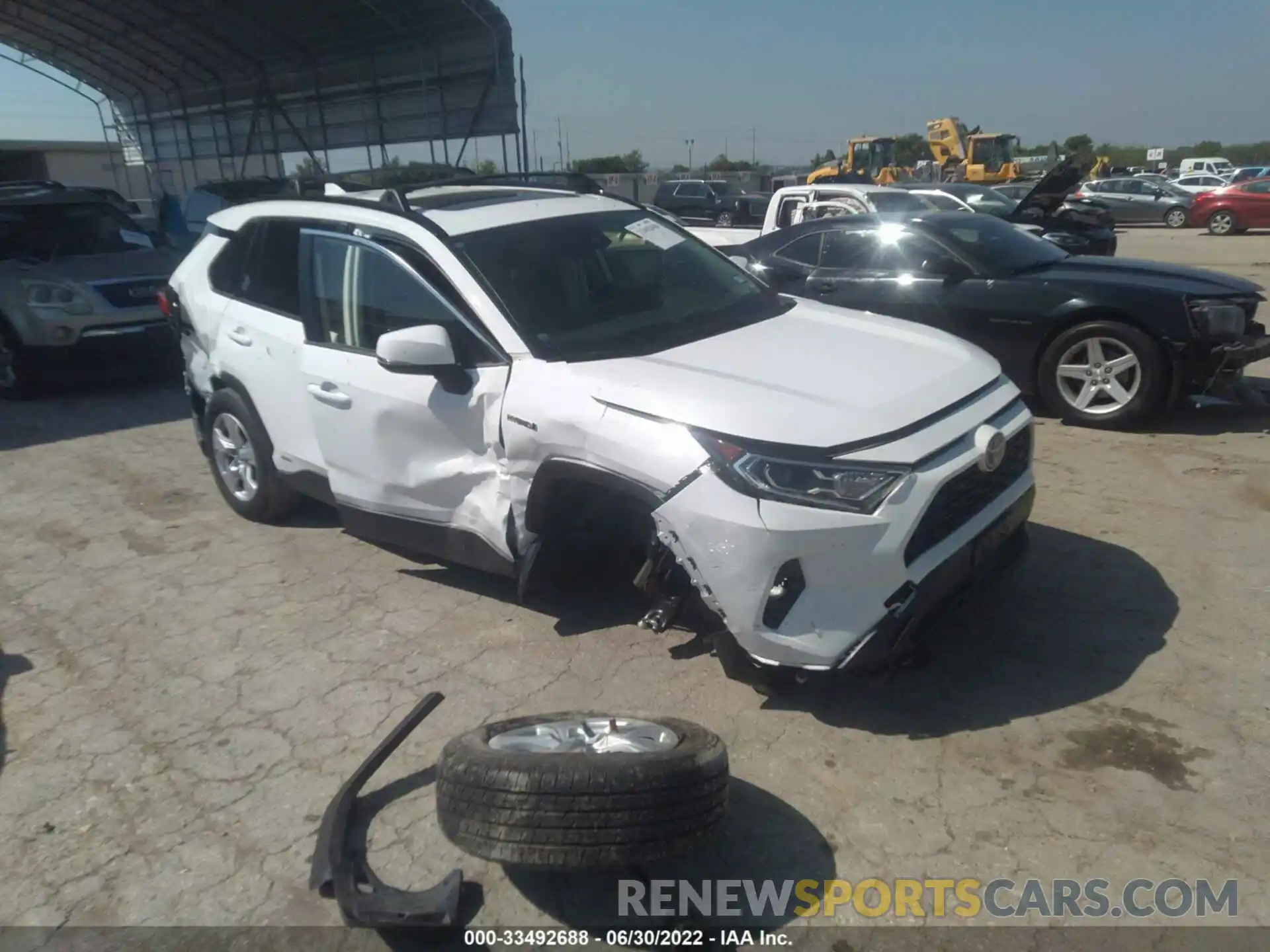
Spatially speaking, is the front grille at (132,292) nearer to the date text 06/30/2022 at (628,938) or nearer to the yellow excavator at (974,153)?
the date text 06/30/2022 at (628,938)

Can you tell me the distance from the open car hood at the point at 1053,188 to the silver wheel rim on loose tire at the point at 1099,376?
27.2 ft

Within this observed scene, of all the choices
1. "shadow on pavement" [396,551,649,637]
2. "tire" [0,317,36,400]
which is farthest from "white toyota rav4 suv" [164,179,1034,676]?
"tire" [0,317,36,400]

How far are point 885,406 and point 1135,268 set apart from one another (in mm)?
4626

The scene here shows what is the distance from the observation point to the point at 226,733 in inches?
140

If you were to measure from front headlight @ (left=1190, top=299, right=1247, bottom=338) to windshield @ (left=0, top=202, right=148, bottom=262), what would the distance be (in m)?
9.24

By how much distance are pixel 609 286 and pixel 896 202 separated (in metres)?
11.1

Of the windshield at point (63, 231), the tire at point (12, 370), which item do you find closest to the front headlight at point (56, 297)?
the tire at point (12, 370)

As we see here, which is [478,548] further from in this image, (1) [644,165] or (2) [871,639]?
(1) [644,165]

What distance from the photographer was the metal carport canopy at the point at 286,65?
62.0 ft

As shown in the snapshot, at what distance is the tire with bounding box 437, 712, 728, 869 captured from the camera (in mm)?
2398

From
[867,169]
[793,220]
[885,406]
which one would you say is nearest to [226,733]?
[885,406]

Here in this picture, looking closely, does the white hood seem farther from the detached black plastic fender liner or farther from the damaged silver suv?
the damaged silver suv

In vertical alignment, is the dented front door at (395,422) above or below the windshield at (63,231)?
below

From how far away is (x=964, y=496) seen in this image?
336cm
